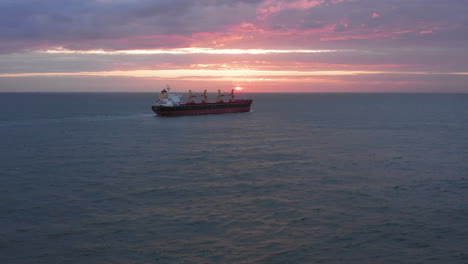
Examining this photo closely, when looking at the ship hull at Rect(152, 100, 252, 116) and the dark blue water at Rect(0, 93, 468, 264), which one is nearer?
the dark blue water at Rect(0, 93, 468, 264)

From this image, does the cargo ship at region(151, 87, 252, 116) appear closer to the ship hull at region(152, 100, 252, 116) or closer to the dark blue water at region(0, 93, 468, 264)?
the ship hull at region(152, 100, 252, 116)

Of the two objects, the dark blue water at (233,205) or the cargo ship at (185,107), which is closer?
the dark blue water at (233,205)

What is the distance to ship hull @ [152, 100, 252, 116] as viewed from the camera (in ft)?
379

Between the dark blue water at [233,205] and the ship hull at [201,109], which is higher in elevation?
the ship hull at [201,109]

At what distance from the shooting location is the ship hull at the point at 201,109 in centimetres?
11538

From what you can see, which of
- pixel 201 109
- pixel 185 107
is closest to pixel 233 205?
pixel 185 107

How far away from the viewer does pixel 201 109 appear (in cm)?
12431

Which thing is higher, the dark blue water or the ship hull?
the ship hull

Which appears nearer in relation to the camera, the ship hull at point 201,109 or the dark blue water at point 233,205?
the dark blue water at point 233,205

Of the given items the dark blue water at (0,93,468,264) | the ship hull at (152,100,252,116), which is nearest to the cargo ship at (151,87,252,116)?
the ship hull at (152,100,252,116)

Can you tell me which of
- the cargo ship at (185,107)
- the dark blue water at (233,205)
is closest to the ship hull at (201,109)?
the cargo ship at (185,107)

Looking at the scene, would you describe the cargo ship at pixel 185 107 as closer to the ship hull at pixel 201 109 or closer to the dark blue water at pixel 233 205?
the ship hull at pixel 201 109

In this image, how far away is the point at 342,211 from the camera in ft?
87.9

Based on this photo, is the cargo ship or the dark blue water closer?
the dark blue water
